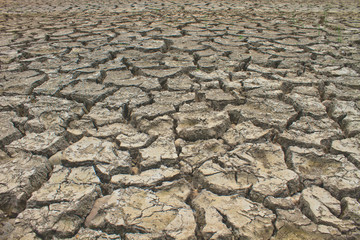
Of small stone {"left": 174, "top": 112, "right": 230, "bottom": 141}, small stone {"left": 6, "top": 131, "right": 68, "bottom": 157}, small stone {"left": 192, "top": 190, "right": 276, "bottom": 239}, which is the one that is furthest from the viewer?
small stone {"left": 174, "top": 112, "right": 230, "bottom": 141}

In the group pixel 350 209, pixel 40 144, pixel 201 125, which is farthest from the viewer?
pixel 201 125

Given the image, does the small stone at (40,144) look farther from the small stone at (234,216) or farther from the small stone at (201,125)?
the small stone at (234,216)

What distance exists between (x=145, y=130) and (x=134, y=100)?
1.21 ft

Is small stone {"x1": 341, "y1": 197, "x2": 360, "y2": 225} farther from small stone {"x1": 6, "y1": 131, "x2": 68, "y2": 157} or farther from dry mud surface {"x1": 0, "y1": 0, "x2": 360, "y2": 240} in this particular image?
small stone {"x1": 6, "y1": 131, "x2": 68, "y2": 157}

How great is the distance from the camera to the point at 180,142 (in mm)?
1420

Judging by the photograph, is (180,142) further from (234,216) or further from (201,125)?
(234,216)

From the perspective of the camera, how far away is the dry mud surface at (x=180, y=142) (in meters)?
1.00

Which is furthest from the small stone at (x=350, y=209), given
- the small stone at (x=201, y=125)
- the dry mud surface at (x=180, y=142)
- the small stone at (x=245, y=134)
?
the small stone at (x=201, y=125)

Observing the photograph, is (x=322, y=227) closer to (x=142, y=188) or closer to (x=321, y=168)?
(x=321, y=168)

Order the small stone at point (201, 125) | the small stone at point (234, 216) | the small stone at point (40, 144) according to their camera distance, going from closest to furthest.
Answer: the small stone at point (234, 216)
the small stone at point (40, 144)
the small stone at point (201, 125)

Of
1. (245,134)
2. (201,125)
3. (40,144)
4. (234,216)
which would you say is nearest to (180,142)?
(201,125)

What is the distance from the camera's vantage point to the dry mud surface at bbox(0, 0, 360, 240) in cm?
100

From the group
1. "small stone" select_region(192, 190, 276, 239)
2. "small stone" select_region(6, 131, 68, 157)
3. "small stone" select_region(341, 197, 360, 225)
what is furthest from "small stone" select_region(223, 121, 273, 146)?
"small stone" select_region(6, 131, 68, 157)

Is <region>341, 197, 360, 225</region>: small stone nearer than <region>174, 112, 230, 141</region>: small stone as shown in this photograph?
Yes
